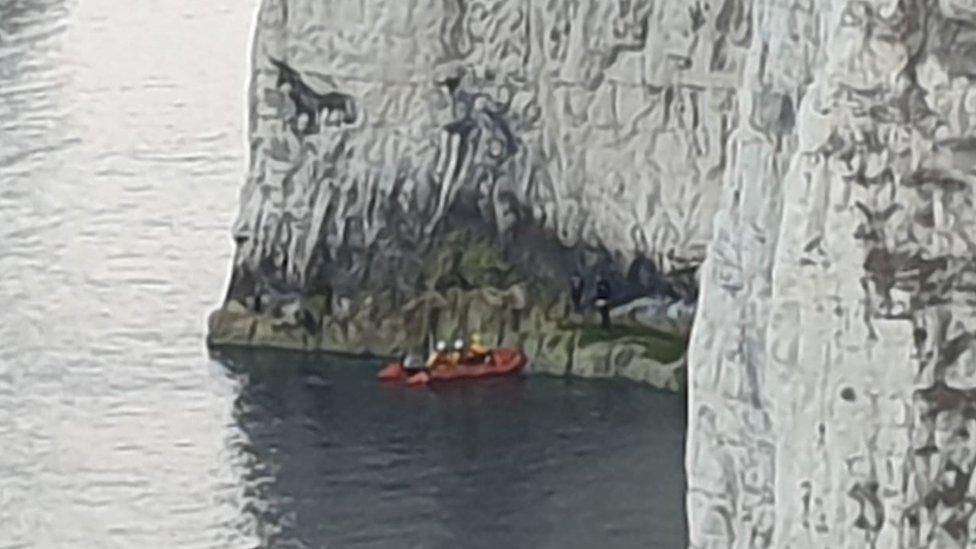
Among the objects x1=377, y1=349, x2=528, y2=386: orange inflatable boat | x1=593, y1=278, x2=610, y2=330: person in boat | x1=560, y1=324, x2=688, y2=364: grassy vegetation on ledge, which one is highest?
x1=593, y1=278, x2=610, y2=330: person in boat

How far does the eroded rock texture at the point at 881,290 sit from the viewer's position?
31.6 ft

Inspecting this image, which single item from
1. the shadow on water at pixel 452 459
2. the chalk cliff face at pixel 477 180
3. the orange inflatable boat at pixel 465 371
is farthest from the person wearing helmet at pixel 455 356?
the chalk cliff face at pixel 477 180

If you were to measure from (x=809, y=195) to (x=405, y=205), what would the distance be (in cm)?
2335

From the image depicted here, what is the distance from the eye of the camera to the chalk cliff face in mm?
32281

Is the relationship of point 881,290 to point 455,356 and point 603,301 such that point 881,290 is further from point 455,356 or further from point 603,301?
point 603,301

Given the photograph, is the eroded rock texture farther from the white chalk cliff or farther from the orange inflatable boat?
the orange inflatable boat

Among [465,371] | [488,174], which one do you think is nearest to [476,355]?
[465,371]

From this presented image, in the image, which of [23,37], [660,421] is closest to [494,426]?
[660,421]

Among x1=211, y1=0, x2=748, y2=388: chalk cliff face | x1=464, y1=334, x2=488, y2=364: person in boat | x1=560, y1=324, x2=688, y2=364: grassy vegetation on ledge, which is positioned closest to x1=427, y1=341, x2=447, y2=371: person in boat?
x1=464, y1=334, x2=488, y2=364: person in boat

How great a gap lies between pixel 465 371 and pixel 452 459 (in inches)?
135

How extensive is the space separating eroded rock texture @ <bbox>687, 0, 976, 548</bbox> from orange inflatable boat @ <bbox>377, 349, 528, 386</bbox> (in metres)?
22.1

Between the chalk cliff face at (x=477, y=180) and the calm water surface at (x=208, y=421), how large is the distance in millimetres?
973

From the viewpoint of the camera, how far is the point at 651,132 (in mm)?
32281

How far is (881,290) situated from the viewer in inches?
384
